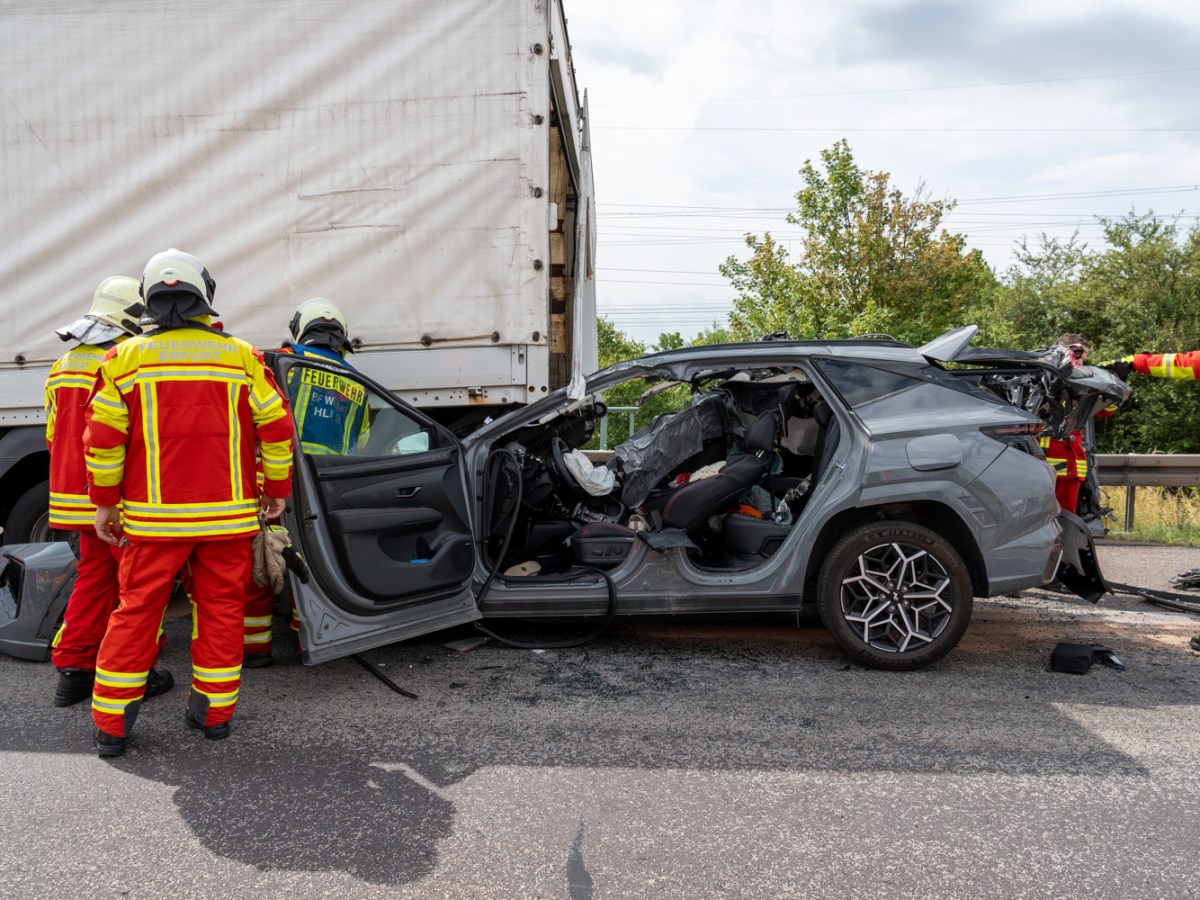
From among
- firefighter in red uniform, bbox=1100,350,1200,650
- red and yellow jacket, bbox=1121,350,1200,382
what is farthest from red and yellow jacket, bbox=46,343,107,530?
red and yellow jacket, bbox=1121,350,1200,382

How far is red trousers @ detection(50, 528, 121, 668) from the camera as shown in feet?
12.3

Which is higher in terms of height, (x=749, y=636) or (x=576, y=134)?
(x=576, y=134)

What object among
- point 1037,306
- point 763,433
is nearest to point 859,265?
point 1037,306

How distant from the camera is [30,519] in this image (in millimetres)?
5148

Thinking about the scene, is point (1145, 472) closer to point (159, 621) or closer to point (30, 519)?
point (159, 621)

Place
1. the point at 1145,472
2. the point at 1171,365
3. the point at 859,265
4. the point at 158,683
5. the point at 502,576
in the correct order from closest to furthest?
the point at 158,683 → the point at 502,576 → the point at 1171,365 → the point at 1145,472 → the point at 859,265

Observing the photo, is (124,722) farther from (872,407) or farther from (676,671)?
(872,407)

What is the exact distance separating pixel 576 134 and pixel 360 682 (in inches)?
160

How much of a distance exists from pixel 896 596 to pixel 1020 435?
3.24 feet

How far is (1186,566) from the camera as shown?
6.74m

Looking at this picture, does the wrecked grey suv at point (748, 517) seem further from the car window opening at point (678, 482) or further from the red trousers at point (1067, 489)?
the red trousers at point (1067, 489)

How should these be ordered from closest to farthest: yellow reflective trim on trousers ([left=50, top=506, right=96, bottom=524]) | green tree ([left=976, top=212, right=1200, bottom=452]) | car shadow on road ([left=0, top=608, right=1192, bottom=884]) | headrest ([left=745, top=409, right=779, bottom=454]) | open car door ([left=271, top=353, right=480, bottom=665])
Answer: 1. car shadow on road ([left=0, top=608, right=1192, bottom=884])
2. open car door ([left=271, top=353, right=480, bottom=665])
3. yellow reflective trim on trousers ([left=50, top=506, right=96, bottom=524])
4. headrest ([left=745, top=409, right=779, bottom=454])
5. green tree ([left=976, top=212, right=1200, bottom=452])

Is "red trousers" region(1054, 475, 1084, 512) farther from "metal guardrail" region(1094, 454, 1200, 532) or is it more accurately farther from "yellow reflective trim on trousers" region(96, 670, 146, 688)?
"yellow reflective trim on trousers" region(96, 670, 146, 688)

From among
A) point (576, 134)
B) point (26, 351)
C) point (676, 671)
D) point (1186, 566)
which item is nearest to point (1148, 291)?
point (1186, 566)
